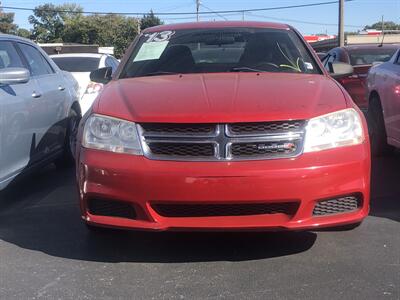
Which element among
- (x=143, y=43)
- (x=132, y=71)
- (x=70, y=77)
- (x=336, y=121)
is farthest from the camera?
(x=70, y=77)

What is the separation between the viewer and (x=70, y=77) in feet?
24.0

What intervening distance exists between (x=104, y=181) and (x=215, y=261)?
94 cm

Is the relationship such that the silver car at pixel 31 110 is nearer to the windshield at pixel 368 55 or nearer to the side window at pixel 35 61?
the side window at pixel 35 61

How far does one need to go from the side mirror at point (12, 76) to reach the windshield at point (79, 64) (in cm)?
541

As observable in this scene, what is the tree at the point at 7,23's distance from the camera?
7556cm

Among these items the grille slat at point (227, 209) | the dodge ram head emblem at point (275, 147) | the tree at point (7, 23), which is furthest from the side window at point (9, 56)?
the tree at point (7, 23)

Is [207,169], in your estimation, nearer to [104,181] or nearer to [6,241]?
[104,181]

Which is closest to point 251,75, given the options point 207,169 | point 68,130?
point 207,169

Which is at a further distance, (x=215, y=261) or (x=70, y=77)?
(x=70, y=77)

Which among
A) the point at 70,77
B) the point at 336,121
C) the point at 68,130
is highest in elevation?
the point at 336,121

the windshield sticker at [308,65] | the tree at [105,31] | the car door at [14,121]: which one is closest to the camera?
the car door at [14,121]

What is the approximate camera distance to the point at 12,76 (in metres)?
4.90

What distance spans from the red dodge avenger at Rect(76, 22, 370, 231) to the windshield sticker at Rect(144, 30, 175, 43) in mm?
1454

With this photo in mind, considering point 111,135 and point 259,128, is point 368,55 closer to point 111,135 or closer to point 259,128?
point 259,128
